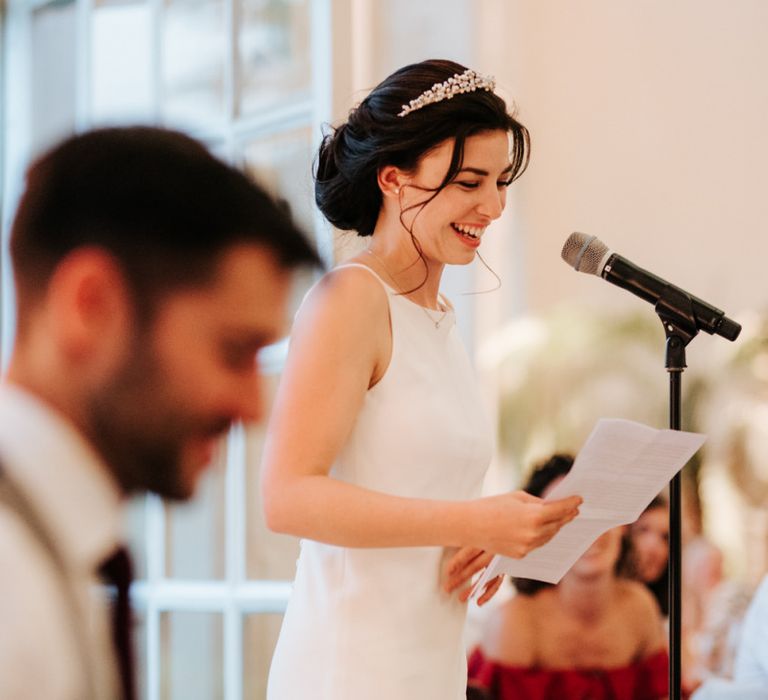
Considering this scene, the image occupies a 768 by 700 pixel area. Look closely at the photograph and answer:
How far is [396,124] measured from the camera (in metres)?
1.62

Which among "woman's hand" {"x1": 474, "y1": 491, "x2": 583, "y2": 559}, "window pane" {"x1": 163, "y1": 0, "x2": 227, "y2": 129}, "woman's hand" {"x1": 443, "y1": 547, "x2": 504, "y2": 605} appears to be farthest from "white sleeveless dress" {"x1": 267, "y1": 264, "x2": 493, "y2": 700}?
"window pane" {"x1": 163, "y1": 0, "x2": 227, "y2": 129}

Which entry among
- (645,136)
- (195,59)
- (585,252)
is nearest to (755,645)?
(645,136)

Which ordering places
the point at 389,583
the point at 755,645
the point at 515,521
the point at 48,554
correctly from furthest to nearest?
the point at 755,645 → the point at 389,583 → the point at 515,521 → the point at 48,554

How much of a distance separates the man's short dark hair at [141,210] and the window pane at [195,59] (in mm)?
2648

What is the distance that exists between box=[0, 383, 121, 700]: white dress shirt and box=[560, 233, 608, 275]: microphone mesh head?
1300 mm

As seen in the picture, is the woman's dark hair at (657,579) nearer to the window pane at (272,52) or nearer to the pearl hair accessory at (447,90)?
the window pane at (272,52)

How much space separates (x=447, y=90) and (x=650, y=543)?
1.84 metres

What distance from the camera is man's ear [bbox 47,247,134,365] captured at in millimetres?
473

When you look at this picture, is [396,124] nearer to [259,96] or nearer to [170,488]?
[170,488]

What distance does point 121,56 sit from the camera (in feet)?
10.9

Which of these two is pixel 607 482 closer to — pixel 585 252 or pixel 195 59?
pixel 585 252

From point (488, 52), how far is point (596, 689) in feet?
5.65

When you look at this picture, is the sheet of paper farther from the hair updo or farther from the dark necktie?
the dark necktie

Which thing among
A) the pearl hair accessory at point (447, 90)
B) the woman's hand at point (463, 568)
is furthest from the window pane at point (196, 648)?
the pearl hair accessory at point (447, 90)
